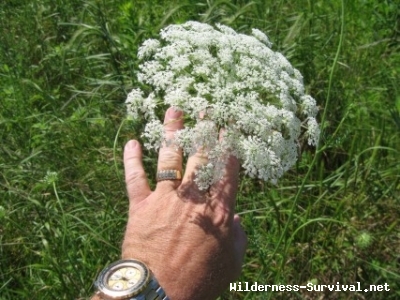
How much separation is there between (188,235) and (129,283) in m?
0.28

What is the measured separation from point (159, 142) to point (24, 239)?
4.69 feet

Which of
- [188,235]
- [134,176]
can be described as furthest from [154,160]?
[188,235]

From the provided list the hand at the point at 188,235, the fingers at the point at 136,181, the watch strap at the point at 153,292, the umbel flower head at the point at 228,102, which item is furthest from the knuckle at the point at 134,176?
the watch strap at the point at 153,292

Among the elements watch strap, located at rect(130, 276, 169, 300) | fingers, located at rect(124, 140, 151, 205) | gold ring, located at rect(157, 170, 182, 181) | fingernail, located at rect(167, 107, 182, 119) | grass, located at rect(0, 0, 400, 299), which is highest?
fingernail, located at rect(167, 107, 182, 119)

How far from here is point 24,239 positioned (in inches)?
108

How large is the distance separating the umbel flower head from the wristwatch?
14.3 inches

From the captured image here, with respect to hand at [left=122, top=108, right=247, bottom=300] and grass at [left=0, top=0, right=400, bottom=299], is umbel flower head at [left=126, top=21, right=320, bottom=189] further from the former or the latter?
grass at [left=0, top=0, right=400, bottom=299]

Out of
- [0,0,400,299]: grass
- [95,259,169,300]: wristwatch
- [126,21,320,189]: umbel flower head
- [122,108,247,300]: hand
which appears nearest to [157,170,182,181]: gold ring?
[122,108,247,300]: hand

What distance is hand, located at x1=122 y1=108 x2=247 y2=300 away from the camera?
1.80 meters

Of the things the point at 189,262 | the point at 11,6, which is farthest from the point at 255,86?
the point at 11,6

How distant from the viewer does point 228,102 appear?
1.61 m

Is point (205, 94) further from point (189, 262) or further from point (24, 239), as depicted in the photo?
point (24, 239)

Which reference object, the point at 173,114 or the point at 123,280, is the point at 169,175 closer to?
the point at 173,114

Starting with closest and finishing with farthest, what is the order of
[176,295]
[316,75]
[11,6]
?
[176,295]
[316,75]
[11,6]
